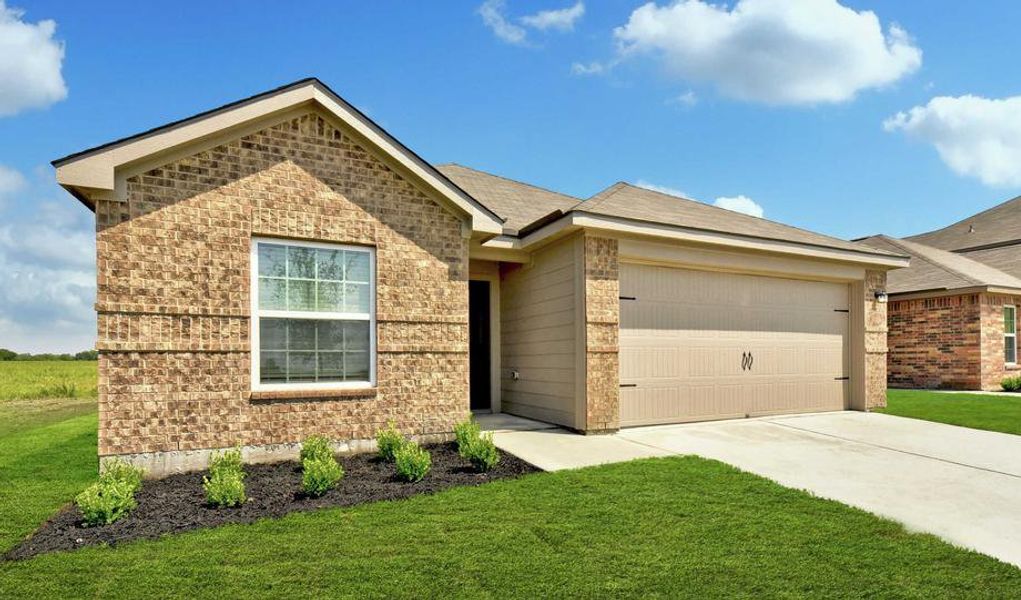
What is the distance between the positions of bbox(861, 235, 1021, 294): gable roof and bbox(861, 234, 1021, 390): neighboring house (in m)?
0.02

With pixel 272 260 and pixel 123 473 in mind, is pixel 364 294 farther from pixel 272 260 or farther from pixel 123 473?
pixel 123 473

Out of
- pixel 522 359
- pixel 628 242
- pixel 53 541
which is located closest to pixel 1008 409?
pixel 628 242

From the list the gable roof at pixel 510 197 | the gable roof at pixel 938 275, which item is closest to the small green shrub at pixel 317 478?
the gable roof at pixel 510 197

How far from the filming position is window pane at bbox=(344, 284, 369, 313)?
25.5ft

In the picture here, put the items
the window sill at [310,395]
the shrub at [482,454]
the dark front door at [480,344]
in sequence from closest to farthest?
the shrub at [482,454] → the window sill at [310,395] → the dark front door at [480,344]

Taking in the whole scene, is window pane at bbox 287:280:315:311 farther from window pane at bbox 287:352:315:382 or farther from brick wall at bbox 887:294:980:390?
brick wall at bbox 887:294:980:390

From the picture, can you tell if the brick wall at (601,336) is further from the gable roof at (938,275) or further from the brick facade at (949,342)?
the brick facade at (949,342)

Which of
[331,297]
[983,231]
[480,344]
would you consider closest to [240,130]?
[331,297]

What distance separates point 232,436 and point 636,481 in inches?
185

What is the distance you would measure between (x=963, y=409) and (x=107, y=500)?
14.2 m

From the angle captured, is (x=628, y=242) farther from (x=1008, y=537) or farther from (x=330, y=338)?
(x=1008, y=537)

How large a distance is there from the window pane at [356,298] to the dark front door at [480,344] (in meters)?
Result: 4.04

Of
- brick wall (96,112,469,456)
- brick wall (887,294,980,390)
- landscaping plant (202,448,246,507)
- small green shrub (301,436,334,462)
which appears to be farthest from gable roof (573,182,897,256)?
brick wall (887,294,980,390)

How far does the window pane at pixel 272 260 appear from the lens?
24.1 ft
